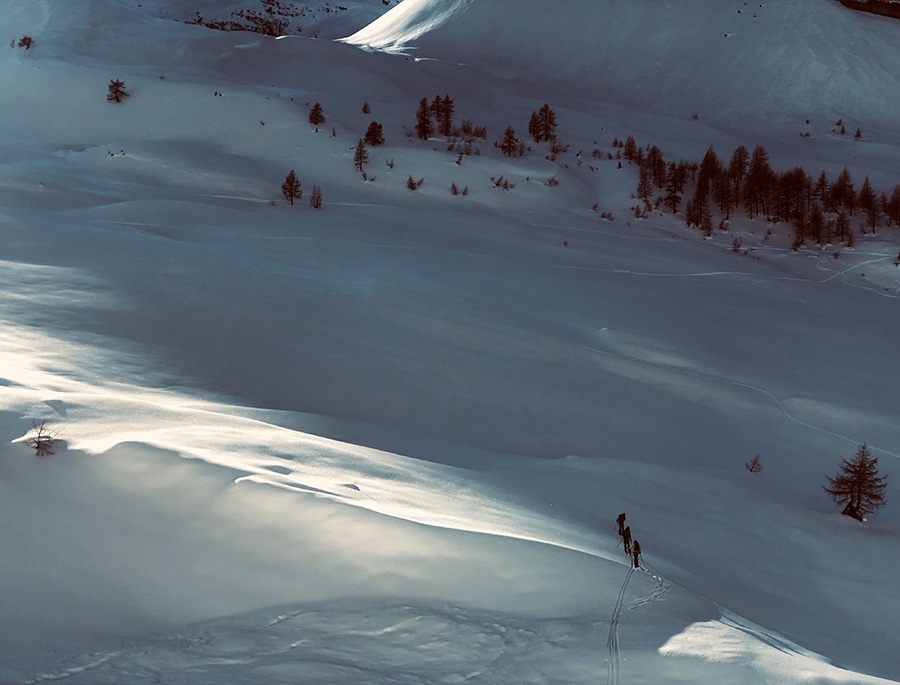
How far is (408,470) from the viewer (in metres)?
7.91

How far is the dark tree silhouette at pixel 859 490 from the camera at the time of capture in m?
9.32

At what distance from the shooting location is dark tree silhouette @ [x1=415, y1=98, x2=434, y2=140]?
21.3m

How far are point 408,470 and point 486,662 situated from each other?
2683 mm

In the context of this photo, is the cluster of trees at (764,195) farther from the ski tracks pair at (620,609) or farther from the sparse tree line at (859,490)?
the ski tracks pair at (620,609)

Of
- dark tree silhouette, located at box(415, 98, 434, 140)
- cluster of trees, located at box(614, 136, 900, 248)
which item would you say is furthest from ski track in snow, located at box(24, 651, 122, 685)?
dark tree silhouette, located at box(415, 98, 434, 140)

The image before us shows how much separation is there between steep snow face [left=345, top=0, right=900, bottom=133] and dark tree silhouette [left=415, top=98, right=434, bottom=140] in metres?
8.80

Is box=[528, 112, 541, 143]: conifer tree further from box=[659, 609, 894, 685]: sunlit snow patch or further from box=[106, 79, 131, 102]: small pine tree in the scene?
box=[659, 609, 894, 685]: sunlit snow patch

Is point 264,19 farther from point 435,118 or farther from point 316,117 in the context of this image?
point 316,117

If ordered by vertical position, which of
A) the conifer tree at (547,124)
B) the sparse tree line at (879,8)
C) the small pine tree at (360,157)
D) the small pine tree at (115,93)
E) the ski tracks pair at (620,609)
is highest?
the sparse tree line at (879,8)

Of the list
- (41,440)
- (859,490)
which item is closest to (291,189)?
(41,440)

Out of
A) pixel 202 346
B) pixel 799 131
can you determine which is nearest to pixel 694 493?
pixel 202 346

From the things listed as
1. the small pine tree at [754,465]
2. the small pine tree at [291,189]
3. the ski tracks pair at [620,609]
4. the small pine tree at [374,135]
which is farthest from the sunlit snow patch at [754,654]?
the small pine tree at [374,135]

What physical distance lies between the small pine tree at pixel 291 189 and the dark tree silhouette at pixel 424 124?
4.98 meters

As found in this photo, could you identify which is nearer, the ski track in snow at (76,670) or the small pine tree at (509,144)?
the ski track in snow at (76,670)
